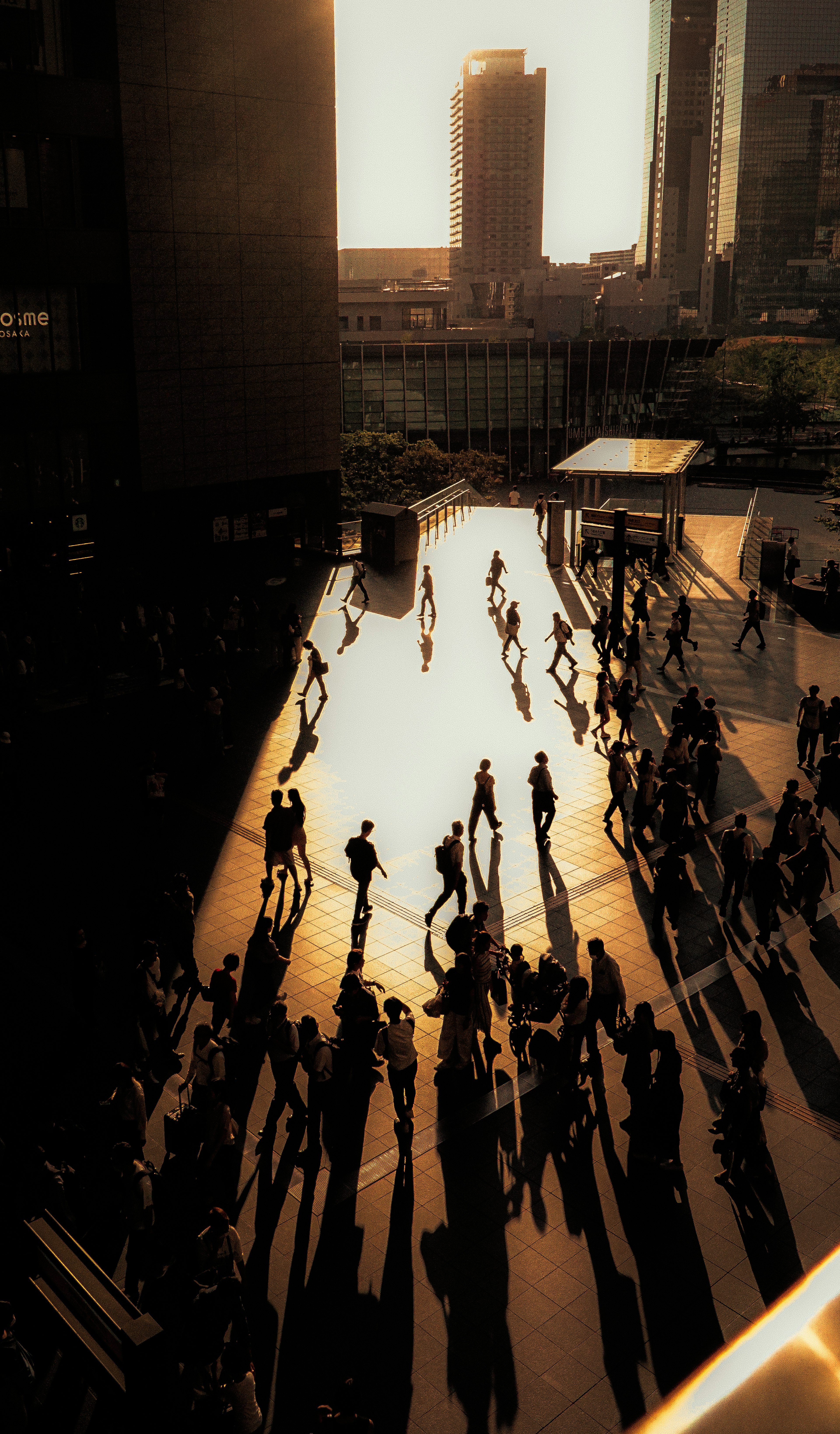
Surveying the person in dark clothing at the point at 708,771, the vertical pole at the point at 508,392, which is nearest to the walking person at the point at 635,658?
the person in dark clothing at the point at 708,771

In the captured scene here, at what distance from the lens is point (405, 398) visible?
290ft

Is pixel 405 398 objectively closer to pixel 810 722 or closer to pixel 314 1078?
pixel 810 722

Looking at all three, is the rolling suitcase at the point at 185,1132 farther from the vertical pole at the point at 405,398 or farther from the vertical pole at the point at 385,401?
the vertical pole at the point at 405,398

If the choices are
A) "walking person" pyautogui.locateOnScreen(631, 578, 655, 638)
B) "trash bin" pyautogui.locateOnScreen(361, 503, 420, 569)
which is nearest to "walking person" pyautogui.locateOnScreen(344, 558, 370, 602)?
"trash bin" pyautogui.locateOnScreen(361, 503, 420, 569)

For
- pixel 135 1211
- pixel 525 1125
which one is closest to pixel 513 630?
pixel 525 1125

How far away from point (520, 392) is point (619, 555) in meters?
67.5

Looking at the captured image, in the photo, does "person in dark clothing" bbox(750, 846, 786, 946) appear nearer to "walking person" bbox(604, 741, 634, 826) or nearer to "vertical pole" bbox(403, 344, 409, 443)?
"walking person" bbox(604, 741, 634, 826)

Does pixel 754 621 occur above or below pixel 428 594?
below

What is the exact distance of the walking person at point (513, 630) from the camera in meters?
24.9

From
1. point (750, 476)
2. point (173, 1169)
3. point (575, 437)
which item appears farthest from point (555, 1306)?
point (575, 437)

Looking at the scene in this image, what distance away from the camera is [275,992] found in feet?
39.8

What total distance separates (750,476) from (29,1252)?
216 ft

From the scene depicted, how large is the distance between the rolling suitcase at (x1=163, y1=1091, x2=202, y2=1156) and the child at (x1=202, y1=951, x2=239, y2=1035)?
51.0 inches

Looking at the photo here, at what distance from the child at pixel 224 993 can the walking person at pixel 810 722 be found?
449 inches
